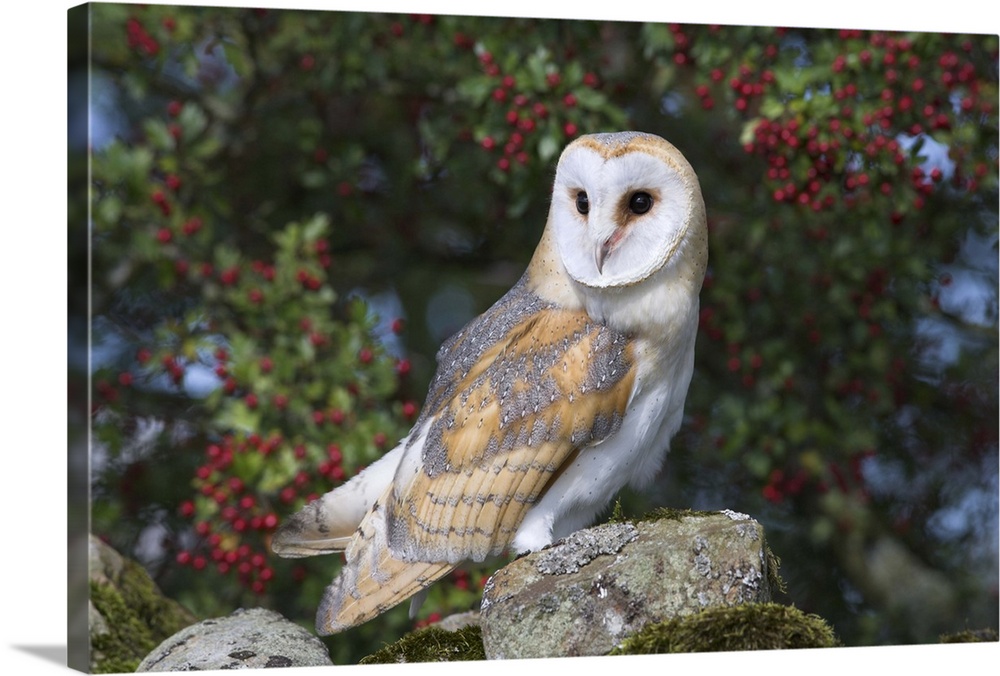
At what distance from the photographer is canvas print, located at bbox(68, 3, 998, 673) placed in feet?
9.62

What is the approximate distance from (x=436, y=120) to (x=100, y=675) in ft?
5.63

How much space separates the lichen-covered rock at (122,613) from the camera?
312 cm

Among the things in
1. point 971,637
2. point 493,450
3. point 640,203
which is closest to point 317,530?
point 493,450

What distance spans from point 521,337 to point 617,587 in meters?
0.62

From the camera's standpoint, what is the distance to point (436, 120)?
145 inches

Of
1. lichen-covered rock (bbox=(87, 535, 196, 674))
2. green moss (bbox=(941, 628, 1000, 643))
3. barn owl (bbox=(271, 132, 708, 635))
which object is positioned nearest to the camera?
barn owl (bbox=(271, 132, 708, 635))

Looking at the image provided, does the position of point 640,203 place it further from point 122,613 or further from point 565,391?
point 122,613

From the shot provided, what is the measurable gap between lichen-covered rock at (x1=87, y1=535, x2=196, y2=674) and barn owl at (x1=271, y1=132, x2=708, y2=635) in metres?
0.50

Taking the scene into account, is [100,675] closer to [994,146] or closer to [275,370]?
[275,370]

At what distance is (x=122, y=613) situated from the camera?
3.26m

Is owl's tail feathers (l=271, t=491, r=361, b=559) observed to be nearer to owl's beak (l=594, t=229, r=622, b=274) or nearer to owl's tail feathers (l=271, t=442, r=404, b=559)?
owl's tail feathers (l=271, t=442, r=404, b=559)

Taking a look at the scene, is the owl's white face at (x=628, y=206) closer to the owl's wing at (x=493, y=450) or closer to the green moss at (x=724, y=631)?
the owl's wing at (x=493, y=450)

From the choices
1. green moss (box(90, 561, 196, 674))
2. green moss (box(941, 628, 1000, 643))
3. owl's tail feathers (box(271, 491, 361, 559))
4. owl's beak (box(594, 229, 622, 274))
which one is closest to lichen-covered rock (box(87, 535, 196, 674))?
green moss (box(90, 561, 196, 674))

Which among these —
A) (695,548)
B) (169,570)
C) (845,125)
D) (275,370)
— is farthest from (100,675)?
(845,125)
